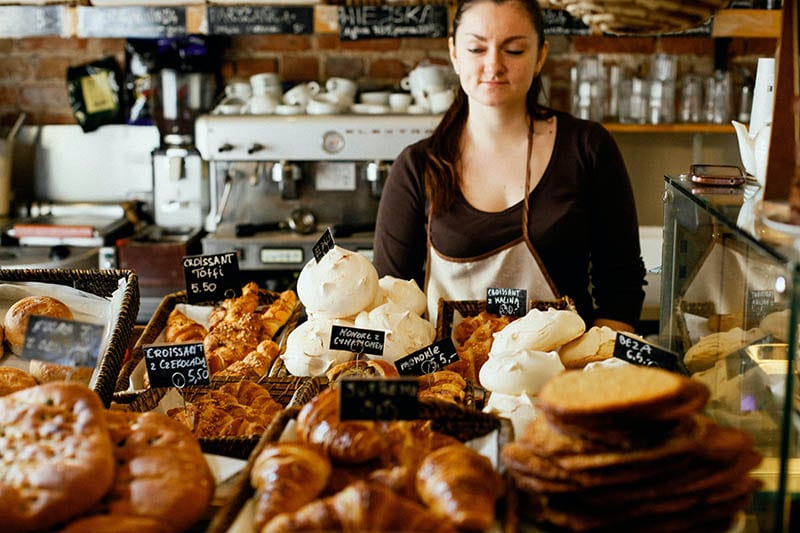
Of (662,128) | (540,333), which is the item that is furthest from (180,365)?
(662,128)

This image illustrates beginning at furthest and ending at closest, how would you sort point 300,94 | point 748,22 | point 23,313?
1. point 300,94
2. point 748,22
3. point 23,313

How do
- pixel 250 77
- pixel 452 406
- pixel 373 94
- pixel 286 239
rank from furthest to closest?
pixel 250 77
pixel 373 94
pixel 286 239
pixel 452 406

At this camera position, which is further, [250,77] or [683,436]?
[250,77]

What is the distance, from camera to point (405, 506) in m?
1.02

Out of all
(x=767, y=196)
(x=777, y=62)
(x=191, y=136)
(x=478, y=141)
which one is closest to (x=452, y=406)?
(x=767, y=196)

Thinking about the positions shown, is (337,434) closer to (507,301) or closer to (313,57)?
(507,301)

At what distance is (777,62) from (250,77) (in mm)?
3268

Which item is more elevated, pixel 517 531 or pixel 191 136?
pixel 191 136

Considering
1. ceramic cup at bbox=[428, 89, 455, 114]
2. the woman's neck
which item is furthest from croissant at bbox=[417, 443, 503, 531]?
ceramic cup at bbox=[428, 89, 455, 114]

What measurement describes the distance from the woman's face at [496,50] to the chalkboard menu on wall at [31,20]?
212cm

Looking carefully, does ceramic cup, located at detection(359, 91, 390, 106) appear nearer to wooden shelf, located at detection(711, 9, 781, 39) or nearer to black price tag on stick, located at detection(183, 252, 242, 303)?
wooden shelf, located at detection(711, 9, 781, 39)

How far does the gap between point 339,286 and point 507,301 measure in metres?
0.41

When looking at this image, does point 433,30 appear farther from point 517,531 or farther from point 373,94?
point 517,531

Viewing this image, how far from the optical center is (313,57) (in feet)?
14.2
